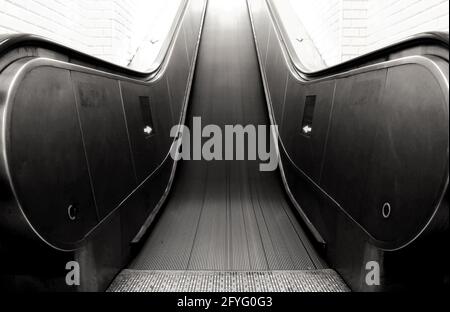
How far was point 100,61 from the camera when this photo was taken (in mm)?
1883

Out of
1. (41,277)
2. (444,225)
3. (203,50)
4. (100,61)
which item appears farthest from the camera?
(203,50)

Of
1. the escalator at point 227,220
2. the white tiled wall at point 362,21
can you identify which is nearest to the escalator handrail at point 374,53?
the white tiled wall at point 362,21

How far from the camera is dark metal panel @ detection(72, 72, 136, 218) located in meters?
1.65

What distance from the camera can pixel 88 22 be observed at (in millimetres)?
3738

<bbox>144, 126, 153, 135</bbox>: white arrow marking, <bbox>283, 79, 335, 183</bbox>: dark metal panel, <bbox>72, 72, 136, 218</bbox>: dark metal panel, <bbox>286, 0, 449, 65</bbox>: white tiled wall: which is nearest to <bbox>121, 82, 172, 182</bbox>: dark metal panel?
<bbox>144, 126, 153, 135</bbox>: white arrow marking

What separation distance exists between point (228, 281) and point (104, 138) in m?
0.92

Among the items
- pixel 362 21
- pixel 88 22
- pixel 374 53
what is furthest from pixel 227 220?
pixel 362 21

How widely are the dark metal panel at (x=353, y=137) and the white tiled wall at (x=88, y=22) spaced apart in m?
1.98

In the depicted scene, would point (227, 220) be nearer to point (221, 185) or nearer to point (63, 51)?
point (221, 185)

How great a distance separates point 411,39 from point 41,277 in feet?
4.82

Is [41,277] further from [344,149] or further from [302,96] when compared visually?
[302,96]

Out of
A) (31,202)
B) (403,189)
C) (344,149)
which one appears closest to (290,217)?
(344,149)

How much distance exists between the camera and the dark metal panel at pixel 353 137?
62.8 inches

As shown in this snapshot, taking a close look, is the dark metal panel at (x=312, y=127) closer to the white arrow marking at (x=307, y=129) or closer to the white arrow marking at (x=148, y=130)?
the white arrow marking at (x=307, y=129)
